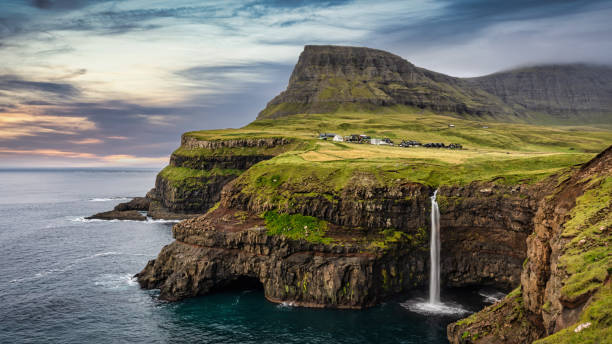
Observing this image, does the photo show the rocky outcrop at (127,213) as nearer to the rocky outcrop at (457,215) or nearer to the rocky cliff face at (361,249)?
the rocky cliff face at (361,249)

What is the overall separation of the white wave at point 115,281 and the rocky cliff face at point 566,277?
205 feet

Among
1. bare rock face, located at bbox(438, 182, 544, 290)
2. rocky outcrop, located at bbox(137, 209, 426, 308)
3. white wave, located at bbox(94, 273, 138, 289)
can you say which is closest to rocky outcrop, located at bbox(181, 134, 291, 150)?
rocky outcrop, located at bbox(137, 209, 426, 308)

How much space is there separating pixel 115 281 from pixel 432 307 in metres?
62.6

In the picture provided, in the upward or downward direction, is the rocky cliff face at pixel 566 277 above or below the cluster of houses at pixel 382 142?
below

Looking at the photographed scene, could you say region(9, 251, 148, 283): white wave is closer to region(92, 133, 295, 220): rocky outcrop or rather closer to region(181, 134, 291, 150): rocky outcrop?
region(92, 133, 295, 220): rocky outcrop

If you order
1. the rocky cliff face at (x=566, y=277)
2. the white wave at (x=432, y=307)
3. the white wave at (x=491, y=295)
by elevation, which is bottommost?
the white wave at (x=432, y=307)

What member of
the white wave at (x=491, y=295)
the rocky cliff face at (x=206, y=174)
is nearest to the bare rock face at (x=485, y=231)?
the white wave at (x=491, y=295)

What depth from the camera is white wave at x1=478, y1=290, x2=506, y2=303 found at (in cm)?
6794

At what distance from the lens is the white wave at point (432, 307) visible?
6250 cm

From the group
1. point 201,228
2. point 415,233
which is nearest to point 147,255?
point 201,228

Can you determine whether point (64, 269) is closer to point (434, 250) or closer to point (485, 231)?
point (434, 250)

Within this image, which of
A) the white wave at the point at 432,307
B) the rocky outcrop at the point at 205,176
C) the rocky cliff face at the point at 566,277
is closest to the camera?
the rocky cliff face at the point at 566,277

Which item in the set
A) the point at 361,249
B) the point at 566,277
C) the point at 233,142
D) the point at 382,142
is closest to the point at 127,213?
the point at 233,142

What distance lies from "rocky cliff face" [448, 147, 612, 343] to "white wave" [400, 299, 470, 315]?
15.2 metres
